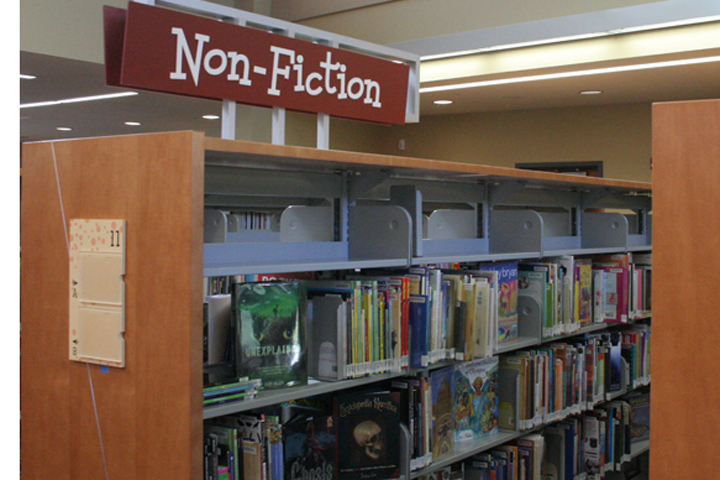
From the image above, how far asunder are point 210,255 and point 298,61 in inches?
27.1

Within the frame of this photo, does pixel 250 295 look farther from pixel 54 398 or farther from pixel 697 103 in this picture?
pixel 697 103

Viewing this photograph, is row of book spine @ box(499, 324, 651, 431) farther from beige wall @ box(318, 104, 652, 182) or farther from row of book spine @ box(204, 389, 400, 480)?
beige wall @ box(318, 104, 652, 182)

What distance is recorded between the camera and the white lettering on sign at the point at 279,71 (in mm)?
2031

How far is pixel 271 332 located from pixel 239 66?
0.82m

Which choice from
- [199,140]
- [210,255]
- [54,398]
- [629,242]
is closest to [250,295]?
[210,255]

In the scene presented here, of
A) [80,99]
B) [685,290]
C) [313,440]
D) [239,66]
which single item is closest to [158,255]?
[239,66]

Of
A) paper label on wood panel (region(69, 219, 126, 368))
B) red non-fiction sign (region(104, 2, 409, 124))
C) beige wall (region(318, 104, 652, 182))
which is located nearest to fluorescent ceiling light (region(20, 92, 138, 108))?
beige wall (region(318, 104, 652, 182))

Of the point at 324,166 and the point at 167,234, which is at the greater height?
the point at 324,166

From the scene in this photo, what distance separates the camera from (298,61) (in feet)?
7.49

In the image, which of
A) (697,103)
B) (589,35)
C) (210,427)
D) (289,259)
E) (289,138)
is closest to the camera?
(697,103)

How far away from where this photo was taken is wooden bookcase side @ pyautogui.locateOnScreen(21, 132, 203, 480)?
71.0 inches

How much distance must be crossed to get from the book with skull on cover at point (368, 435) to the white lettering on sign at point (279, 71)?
1.05 meters

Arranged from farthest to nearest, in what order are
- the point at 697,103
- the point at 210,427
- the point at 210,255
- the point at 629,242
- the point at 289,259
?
the point at 629,242 < the point at 289,259 < the point at 210,255 < the point at 210,427 < the point at 697,103

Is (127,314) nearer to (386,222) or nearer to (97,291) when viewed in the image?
(97,291)
